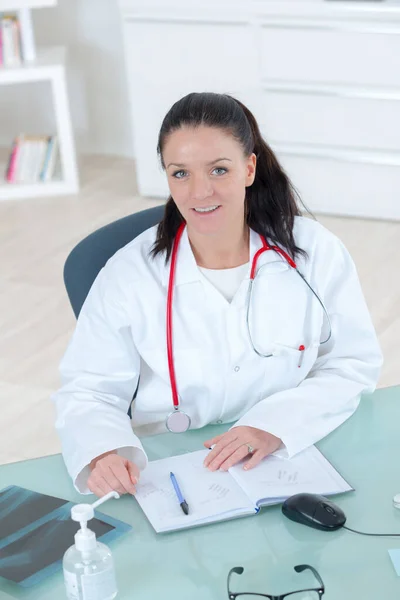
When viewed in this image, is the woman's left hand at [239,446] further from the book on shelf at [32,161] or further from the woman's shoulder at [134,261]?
the book on shelf at [32,161]

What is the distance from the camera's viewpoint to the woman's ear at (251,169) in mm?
1772

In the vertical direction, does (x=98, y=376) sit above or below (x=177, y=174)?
below

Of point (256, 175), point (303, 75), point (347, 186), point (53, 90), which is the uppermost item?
point (256, 175)

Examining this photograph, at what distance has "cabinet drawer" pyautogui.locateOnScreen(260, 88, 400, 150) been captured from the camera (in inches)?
Answer: 162

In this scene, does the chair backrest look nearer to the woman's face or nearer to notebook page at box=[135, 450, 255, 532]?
the woman's face

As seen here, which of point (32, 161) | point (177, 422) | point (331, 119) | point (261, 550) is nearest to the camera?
point (261, 550)

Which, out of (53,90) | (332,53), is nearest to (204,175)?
(332,53)

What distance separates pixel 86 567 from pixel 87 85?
4.51 m

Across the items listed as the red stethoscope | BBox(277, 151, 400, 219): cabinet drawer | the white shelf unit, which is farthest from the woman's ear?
the white shelf unit

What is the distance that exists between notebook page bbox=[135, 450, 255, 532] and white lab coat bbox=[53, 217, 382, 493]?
0.19 metres

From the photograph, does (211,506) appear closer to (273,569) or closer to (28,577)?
(273,569)

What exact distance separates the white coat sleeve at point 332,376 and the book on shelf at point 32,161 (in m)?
3.36

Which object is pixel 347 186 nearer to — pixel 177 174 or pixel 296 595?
pixel 177 174

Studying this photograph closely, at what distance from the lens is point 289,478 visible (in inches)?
57.1
